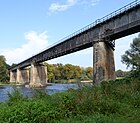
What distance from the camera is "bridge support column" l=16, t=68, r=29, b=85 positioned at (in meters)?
147

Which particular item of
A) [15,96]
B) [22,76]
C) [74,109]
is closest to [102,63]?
[15,96]

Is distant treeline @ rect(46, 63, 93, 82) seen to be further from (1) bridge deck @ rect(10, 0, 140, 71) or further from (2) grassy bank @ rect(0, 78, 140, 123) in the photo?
(2) grassy bank @ rect(0, 78, 140, 123)

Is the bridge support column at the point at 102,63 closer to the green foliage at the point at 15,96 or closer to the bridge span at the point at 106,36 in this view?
the bridge span at the point at 106,36

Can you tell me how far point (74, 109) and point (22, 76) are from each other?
14038 cm

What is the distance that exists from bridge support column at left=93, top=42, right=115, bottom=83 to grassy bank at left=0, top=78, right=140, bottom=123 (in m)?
34.9

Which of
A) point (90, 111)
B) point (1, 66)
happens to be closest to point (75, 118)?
point (90, 111)

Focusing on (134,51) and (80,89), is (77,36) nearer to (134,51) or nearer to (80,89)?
(134,51)

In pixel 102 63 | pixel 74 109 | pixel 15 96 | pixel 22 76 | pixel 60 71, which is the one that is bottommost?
pixel 74 109

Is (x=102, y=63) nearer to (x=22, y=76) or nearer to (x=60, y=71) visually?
(x=22, y=76)

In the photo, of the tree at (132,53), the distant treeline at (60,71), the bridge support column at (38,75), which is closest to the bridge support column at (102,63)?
the tree at (132,53)

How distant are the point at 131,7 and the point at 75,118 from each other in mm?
36355

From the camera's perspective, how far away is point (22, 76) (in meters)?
152

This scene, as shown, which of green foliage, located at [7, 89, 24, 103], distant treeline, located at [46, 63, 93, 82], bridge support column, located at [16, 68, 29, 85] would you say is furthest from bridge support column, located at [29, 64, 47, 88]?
green foliage, located at [7, 89, 24, 103]

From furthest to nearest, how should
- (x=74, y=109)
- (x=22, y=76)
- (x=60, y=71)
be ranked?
(x=60, y=71), (x=22, y=76), (x=74, y=109)
